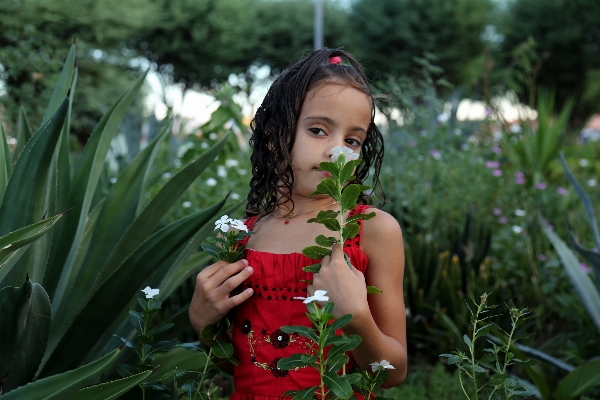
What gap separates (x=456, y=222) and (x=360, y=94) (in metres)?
2.99

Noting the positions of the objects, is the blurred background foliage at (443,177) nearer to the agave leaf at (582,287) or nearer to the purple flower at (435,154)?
the purple flower at (435,154)

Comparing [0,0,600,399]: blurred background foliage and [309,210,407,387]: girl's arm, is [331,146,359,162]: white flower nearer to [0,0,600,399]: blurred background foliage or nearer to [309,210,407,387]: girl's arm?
[309,210,407,387]: girl's arm

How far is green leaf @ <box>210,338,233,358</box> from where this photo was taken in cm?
134

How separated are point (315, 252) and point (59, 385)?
51 centimetres

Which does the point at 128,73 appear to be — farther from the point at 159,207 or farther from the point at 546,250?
the point at 159,207

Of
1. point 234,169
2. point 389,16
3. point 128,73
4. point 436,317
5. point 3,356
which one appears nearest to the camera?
point 3,356

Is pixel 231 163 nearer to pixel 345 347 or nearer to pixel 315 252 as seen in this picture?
pixel 315 252

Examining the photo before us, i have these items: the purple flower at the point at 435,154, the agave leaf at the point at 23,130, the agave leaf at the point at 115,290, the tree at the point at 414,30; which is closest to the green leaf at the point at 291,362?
the agave leaf at the point at 115,290

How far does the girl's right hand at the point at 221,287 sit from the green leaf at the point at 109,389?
0.19m

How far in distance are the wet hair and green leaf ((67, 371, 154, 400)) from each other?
19.9 inches

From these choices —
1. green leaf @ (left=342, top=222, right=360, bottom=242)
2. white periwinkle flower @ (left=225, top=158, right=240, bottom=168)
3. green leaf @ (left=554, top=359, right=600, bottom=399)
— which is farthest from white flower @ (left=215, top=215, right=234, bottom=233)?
white periwinkle flower @ (left=225, top=158, right=240, bottom=168)

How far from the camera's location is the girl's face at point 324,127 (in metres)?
1.45

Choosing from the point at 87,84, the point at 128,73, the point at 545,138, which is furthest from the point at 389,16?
the point at 545,138

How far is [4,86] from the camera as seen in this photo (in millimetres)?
4461
